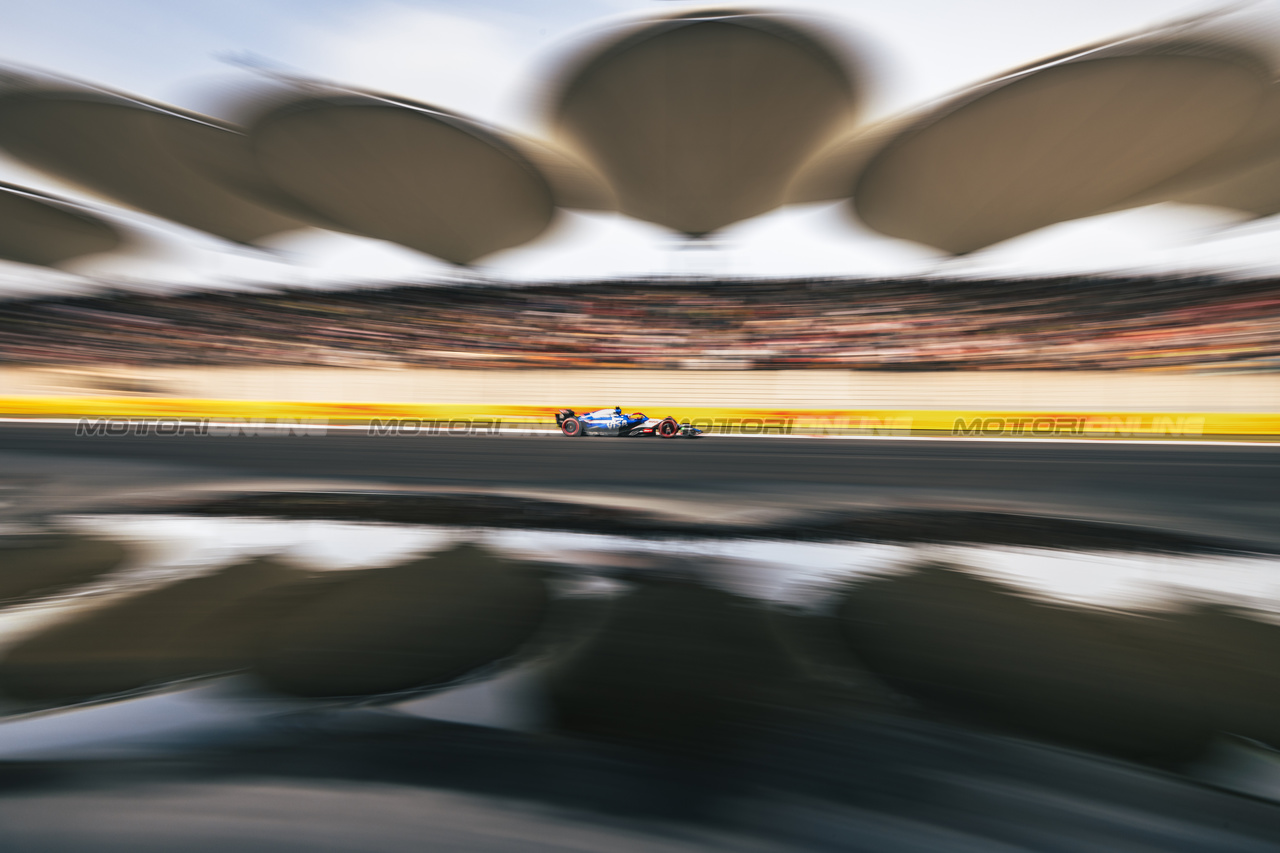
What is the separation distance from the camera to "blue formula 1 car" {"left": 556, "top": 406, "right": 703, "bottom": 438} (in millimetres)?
12508

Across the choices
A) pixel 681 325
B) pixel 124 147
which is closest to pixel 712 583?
pixel 681 325

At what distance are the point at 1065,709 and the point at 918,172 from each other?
75.8 ft

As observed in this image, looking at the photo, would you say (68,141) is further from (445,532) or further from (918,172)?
(918,172)

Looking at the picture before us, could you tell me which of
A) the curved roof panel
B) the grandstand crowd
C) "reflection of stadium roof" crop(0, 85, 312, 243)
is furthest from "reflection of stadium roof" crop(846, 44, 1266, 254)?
"reflection of stadium roof" crop(0, 85, 312, 243)

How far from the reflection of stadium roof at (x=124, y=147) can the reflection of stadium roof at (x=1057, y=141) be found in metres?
22.9

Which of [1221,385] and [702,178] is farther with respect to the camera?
[702,178]

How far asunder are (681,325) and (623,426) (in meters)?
8.67

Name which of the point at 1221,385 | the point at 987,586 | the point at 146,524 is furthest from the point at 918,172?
the point at 146,524

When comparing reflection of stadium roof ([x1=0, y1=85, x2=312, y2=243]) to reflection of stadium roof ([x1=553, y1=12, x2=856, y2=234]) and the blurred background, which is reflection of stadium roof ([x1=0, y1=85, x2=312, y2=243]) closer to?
the blurred background

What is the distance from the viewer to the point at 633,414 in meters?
12.7

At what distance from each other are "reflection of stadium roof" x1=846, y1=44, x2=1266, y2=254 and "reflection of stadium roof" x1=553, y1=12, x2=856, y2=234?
3.02 m

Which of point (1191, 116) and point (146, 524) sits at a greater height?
point (1191, 116)

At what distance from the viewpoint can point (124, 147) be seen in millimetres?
20266

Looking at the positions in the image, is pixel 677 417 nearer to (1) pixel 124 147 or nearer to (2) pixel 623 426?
(2) pixel 623 426
